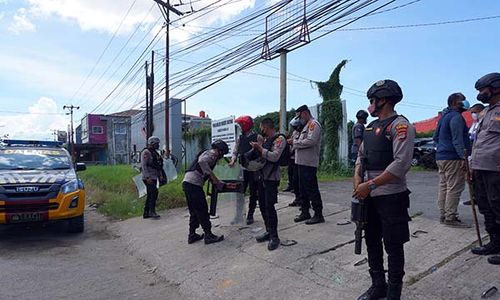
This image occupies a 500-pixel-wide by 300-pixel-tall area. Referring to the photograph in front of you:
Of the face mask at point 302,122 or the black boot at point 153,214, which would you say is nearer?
the face mask at point 302,122

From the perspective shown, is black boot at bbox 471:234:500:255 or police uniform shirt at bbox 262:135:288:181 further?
police uniform shirt at bbox 262:135:288:181

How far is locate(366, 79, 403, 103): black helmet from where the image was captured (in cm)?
349

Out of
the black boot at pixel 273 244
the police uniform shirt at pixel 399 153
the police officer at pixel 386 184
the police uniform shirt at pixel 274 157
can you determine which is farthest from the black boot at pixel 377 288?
the police uniform shirt at pixel 274 157

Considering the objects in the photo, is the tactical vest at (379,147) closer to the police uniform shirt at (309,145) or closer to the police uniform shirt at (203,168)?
the police uniform shirt at (309,145)

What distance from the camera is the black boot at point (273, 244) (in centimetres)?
541

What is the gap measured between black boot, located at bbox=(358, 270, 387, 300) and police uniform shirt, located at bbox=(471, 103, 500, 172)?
167cm

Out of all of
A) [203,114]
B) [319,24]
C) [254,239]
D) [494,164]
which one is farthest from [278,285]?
[203,114]

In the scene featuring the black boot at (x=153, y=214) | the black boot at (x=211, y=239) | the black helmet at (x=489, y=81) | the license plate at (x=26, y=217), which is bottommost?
the black boot at (x=153, y=214)

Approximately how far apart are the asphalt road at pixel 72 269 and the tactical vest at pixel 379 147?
2.76 metres

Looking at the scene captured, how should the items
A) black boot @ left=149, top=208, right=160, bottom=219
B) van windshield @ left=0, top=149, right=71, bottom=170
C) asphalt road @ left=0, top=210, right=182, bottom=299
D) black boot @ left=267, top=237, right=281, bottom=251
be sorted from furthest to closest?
black boot @ left=149, top=208, right=160, bottom=219, van windshield @ left=0, top=149, right=71, bottom=170, black boot @ left=267, top=237, right=281, bottom=251, asphalt road @ left=0, top=210, right=182, bottom=299

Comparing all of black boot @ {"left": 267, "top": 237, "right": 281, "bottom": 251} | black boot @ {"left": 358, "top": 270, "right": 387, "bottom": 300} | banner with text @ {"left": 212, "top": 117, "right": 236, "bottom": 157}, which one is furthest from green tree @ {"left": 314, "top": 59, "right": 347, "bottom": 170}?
black boot @ {"left": 358, "top": 270, "right": 387, "bottom": 300}

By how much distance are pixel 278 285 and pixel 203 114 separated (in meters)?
42.1

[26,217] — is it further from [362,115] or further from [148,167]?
[362,115]

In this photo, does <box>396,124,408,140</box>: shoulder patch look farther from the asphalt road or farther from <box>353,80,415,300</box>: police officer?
the asphalt road
